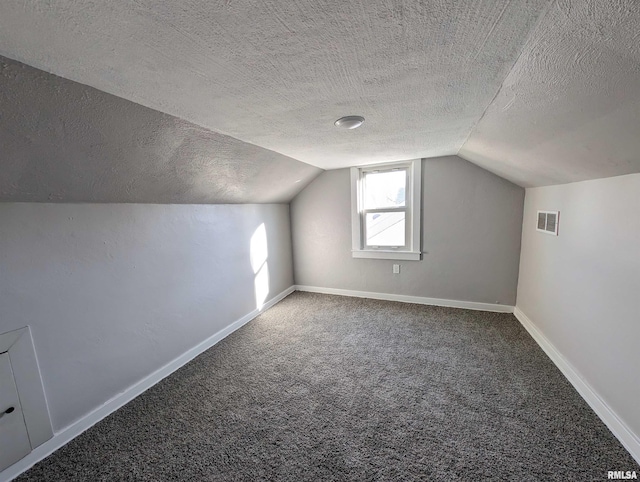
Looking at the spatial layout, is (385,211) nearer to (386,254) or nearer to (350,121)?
(386,254)

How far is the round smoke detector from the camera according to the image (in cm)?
159

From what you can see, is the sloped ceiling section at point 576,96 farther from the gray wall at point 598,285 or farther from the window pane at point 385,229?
the window pane at point 385,229

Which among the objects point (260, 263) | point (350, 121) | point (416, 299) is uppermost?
point (350, 121)

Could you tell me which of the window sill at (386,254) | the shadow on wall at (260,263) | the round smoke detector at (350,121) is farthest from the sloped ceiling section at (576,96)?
the shadow on wall at (260,263)

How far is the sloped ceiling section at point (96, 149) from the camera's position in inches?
40.3

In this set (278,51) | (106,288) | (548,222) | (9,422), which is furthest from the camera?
(548,222)

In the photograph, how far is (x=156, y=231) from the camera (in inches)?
83.3

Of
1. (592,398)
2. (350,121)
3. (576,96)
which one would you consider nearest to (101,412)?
(350,121)

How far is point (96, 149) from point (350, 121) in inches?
55.5

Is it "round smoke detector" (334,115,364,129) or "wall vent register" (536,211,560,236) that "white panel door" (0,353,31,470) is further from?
"wall vent register" (536,211,560,236)

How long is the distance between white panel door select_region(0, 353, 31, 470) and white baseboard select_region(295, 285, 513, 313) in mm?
3039

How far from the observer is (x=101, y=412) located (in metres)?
1.73

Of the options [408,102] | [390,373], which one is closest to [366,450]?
[390,373]

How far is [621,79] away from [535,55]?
266mm
